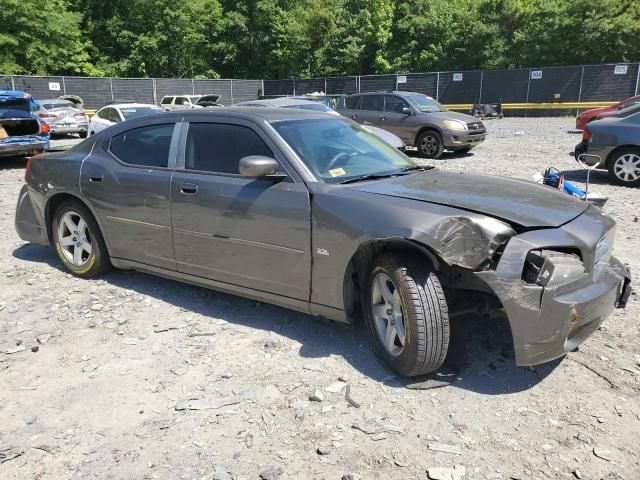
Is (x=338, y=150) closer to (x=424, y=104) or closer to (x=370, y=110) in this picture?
(x=424, y=104)

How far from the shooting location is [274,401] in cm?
329

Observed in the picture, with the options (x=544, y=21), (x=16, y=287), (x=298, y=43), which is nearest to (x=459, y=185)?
(x=16, y=287)

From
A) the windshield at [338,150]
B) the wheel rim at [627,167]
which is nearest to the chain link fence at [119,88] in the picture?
the wheel rim at [627,167]

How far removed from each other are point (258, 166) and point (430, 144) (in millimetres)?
11029

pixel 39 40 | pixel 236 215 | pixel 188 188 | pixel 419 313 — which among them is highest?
pixel 39 40

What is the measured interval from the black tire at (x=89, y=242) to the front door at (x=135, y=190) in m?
0.17

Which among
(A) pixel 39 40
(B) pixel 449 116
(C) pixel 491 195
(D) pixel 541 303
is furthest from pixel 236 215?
(A) pixel 39 40

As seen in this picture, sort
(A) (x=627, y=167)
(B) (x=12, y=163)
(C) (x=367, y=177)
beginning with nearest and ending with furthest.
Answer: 1. (C) (x=367, y=177)
2. (A) (x=627, y=167)
3. (B) (x=12, y=163)

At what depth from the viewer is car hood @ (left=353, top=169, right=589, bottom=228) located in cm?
327

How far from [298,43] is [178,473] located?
43845mm

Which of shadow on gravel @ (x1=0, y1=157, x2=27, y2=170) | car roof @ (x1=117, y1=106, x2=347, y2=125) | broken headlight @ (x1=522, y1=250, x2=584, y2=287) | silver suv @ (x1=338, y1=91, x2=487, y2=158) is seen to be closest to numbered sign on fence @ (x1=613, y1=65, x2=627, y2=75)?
silver suv @ (x1=338, y1=91, x2=487, y2=158)

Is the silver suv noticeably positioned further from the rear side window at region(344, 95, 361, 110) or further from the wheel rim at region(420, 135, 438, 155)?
the rear side window at region(344, 95, 361, 110)

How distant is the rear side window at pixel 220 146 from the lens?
4.11 meters

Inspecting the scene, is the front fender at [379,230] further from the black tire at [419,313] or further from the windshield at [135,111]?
the windshield at [135,111]
